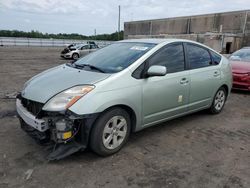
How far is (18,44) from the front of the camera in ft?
109

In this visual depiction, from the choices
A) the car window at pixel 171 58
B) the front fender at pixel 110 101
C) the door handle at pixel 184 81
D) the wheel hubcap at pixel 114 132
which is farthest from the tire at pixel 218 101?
the wheel hubcap at pixel 114 132

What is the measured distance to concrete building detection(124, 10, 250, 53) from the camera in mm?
19852

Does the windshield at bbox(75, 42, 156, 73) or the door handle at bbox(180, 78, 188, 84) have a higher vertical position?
the windshield at bbox(75, 42, 156, 73)

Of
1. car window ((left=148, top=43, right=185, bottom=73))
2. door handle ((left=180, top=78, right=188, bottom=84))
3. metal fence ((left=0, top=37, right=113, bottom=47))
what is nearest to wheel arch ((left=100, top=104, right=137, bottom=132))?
car window ((left=148, top=43, right=185, bottom=73))

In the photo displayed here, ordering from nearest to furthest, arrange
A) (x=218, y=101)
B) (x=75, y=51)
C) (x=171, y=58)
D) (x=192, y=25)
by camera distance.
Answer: (x=171, y=58)
(x=218, y=101)
(x=75, y=51)
(x=192, y=25)

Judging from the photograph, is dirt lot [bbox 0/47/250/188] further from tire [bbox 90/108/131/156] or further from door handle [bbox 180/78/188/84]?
door handle [bbox 180/78/188/84]

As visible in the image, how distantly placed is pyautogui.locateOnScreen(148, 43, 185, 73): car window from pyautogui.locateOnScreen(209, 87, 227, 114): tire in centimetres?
138

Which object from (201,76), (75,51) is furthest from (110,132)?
(75,51)

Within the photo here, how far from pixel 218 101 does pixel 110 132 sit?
9.36 ft

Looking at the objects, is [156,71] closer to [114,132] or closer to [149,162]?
→ [114,132]

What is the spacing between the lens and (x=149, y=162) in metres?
2.92

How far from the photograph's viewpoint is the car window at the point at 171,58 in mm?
3472

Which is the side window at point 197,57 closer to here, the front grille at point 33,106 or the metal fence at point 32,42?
the front grille at point 33,106

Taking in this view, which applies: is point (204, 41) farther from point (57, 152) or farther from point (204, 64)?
point (57, 152)
